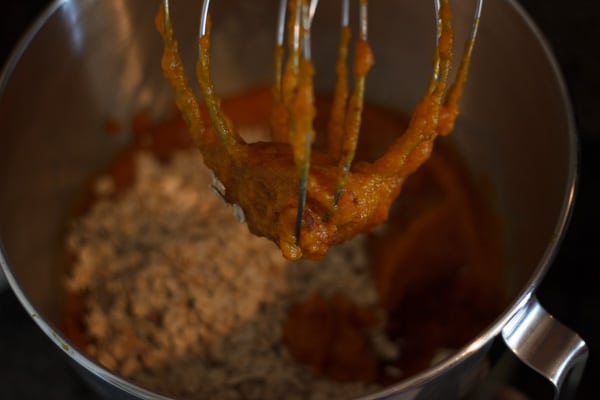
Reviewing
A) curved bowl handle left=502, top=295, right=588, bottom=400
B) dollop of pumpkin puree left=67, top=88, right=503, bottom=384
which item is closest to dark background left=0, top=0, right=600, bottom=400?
dollop of pumpkin puree left=67, top=88, right=503, bottom=384

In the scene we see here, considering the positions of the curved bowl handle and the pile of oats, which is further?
the pile of oats

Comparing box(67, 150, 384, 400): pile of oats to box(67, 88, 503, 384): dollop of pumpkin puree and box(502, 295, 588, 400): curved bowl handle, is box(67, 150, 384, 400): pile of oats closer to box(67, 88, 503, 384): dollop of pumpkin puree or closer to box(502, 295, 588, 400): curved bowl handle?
box(67, 88, 503, 384): dollop of pumpkin puree

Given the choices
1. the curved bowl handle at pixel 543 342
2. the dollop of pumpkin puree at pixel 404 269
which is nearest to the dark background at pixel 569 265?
the dollop of pumpkin puree at pixel 404 269

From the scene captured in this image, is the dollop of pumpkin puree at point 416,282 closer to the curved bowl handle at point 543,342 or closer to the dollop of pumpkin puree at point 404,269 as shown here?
the dollop of pumpkin puree at point 404,269

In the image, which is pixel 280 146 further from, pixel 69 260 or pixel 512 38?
pixel 69 260

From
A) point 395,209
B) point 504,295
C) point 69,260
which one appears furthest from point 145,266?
point 504,295

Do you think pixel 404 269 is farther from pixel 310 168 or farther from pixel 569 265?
pixel 310 168
